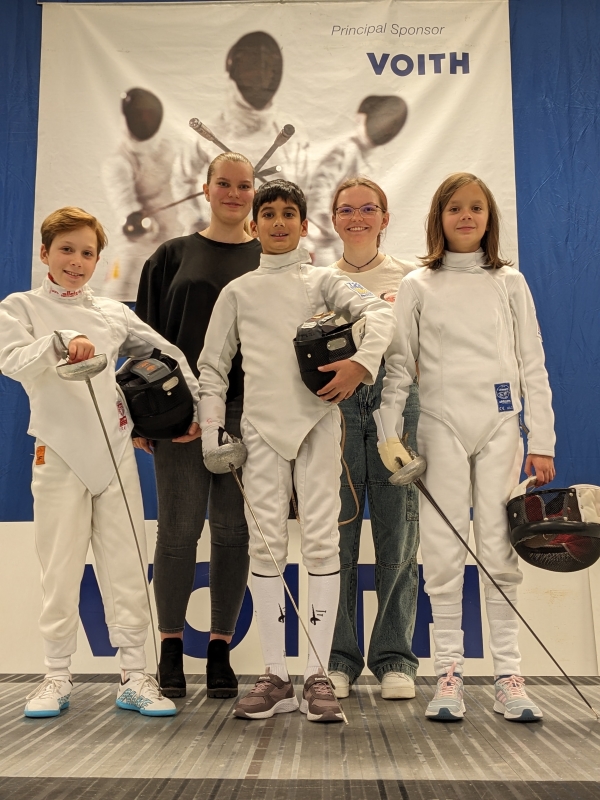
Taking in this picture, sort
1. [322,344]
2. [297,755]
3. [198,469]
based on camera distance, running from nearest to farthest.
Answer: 1. [297,755]
2. [322,344]
3. [198,469]

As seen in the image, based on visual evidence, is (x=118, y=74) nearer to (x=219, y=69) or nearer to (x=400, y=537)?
(x=219, y=69)

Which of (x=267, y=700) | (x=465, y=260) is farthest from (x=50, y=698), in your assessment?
(x=465, y=260)

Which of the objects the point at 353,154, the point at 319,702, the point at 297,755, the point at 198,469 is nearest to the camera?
the point at 297,755

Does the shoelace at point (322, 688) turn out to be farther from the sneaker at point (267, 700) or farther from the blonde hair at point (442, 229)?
the blonde hair at point (442, 229)

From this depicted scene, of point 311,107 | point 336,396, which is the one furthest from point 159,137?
point 336,396

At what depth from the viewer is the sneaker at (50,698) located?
2.04 m

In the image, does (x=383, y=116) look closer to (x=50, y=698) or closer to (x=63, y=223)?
(x=63, y=223)

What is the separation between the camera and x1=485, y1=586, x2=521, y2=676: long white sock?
2047 mm

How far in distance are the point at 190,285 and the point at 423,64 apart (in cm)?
212

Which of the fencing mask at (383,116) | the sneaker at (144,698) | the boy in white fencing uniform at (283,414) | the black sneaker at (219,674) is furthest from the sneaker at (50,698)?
the fencing mask at (383,116)

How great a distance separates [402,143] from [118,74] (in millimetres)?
1464

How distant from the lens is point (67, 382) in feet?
7.26

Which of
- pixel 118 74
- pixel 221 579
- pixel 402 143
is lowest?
pixel 221 579

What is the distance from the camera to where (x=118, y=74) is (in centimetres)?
392
